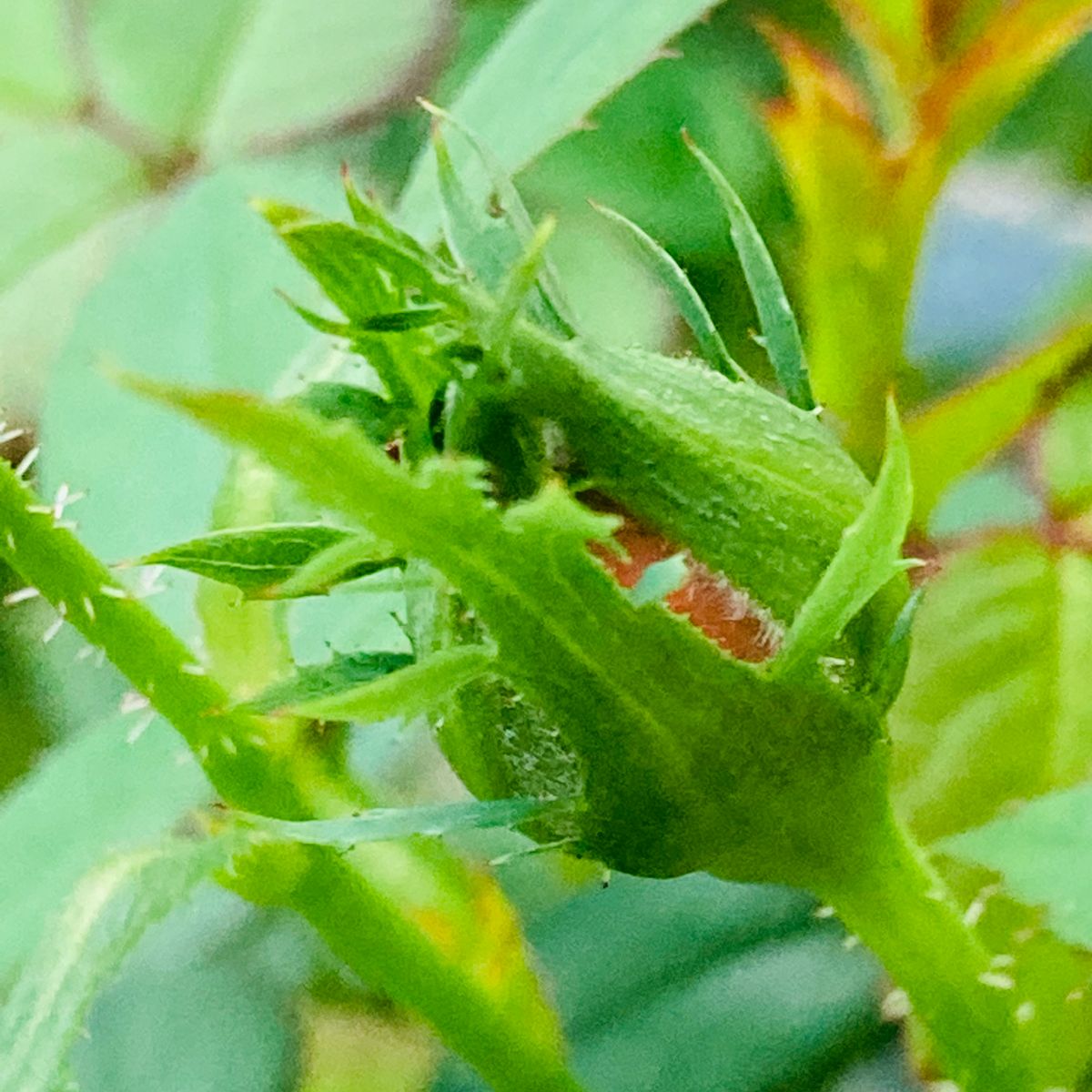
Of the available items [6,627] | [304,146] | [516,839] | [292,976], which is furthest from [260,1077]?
[304,146]

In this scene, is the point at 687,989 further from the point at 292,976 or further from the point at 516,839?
the point at 292,976

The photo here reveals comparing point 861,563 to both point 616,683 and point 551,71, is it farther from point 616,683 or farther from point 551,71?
point 551,71

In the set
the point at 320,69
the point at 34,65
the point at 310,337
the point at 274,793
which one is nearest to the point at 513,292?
the point at 274,793

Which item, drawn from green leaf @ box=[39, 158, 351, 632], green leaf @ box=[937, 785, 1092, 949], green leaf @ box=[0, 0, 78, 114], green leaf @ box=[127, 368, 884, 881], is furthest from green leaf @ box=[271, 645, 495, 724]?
green leaf @ box=[0, 0, 78, 114]

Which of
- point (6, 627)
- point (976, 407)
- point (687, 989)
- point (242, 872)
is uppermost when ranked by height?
point (6, 627)

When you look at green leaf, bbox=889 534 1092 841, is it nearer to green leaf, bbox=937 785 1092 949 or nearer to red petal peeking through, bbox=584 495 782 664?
green leaf, bbox=937 785 1092 949

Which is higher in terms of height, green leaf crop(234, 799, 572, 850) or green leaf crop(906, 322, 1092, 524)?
green leaf crop(234, 799, 572, 850)
